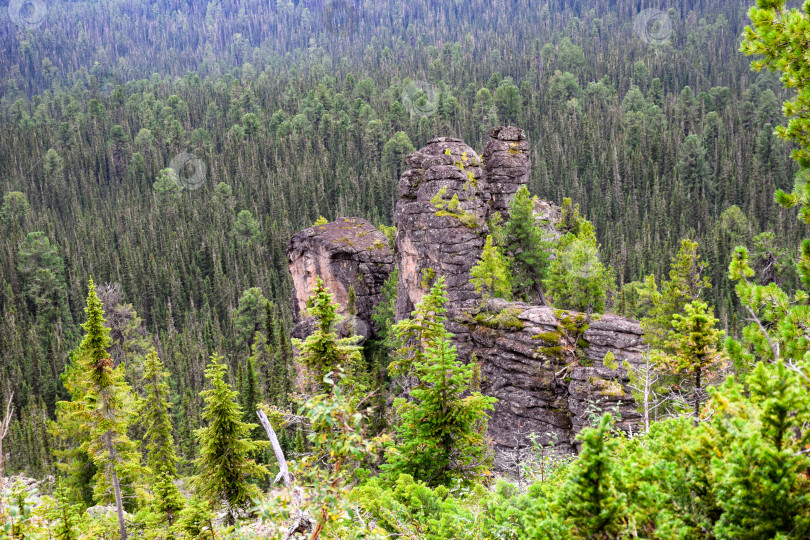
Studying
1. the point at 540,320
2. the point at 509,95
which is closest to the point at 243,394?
the point at 540,320

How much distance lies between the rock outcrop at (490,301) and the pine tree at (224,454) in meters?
9.77

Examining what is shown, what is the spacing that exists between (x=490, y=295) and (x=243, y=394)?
28.0 meters

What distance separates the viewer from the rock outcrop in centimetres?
2638

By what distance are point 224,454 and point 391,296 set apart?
30558mm

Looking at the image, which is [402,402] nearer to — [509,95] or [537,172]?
[537,172]

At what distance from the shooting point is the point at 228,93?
16475 centimetres

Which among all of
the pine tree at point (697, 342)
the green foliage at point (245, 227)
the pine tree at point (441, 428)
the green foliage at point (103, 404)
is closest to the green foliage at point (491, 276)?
the green foliage at point (103, 404)

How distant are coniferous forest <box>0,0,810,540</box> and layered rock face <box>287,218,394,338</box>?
385 cm

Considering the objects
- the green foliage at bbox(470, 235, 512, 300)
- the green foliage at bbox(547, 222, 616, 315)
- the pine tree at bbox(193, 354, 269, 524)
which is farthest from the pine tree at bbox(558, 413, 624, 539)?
the green foliage at bbox(547, 222, 616, 315)

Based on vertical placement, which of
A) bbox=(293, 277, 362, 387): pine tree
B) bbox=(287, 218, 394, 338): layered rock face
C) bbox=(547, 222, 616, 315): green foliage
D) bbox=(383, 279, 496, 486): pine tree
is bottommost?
bbox=(287, 218, 394, 338): layered rock face

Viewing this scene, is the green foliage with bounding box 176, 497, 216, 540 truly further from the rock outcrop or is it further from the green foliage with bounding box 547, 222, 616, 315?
the green foliage with bounding box 547, 222, 616, 315

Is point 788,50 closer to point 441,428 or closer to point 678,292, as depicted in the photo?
point 441,428

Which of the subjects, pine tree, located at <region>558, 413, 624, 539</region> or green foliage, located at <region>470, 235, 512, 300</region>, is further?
green foliage, located at <region>470, 235, 512, 300</region>

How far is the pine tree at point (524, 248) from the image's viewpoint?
3550 centimetres
